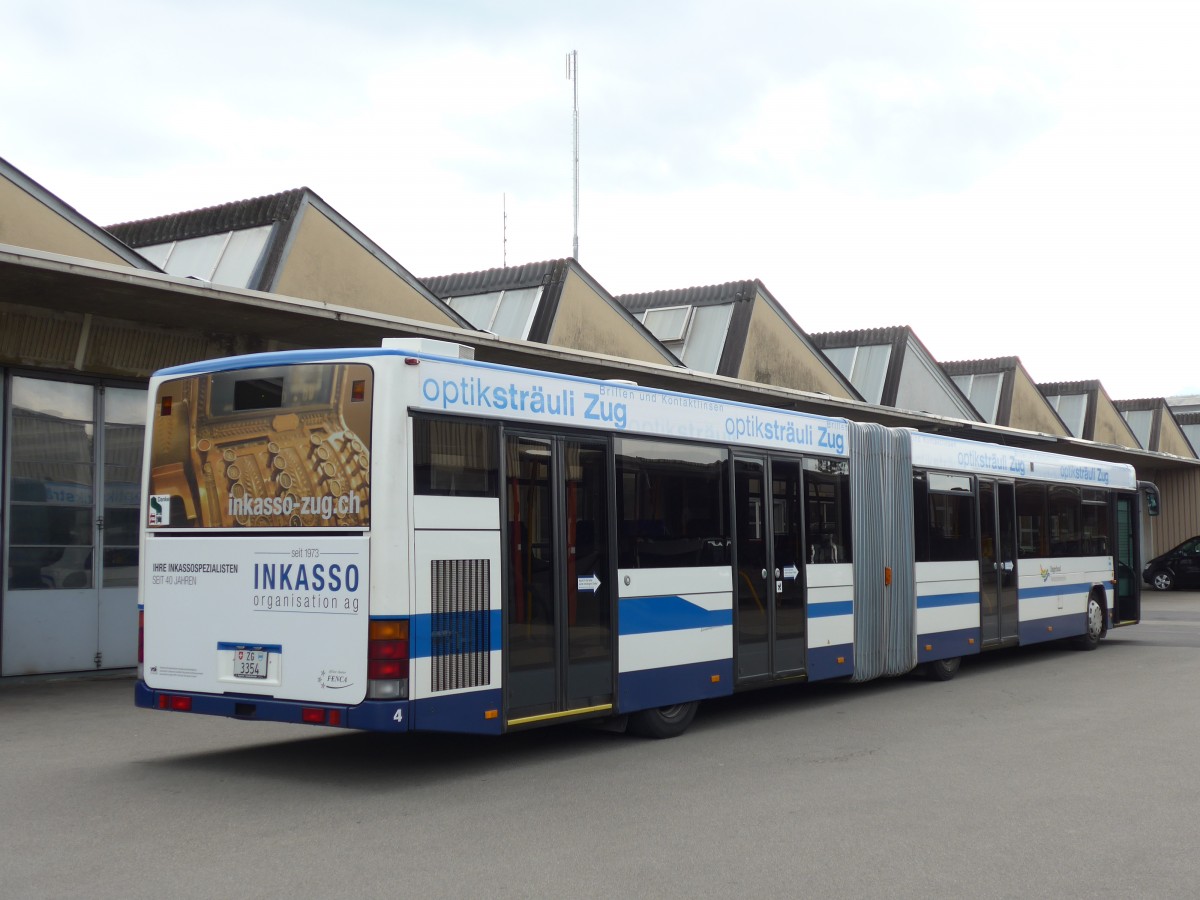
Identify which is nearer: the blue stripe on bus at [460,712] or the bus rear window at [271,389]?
the blue stripe on bus at [460,712]

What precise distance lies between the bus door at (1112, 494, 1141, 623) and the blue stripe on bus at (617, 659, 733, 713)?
11677mm

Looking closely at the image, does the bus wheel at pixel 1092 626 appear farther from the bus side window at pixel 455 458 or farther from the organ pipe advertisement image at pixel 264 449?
the organ pipe advertisement image at pixel 264 449

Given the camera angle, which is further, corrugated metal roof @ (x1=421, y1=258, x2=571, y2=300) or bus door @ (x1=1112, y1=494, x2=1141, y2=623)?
corrugated metal roof @ (x1=421, y1=258, x2=571, y2=300)

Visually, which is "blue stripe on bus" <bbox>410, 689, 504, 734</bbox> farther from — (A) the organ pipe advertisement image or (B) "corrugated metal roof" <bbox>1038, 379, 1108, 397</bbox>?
(B) "corrugated metal roof" <bbox>1038, 379, 1108, 397</bbox>

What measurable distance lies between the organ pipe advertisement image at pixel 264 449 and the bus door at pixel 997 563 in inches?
393

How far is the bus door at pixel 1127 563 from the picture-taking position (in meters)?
20.5

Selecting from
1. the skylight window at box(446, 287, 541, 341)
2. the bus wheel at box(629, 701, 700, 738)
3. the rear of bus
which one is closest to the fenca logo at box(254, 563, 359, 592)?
the rear of bus

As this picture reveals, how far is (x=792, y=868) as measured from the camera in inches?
246

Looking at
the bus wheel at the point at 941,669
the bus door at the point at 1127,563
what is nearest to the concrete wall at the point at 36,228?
the bus wheel at the point at 941,669

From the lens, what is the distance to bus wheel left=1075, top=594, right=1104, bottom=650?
1923 centimetres

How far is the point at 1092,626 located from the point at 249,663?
1469 centimetres

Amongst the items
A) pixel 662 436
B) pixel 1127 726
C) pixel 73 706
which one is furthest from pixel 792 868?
pixel 73 706

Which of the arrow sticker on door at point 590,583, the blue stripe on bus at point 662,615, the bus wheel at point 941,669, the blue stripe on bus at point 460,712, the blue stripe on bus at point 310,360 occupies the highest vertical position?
the blue stripe on bus at point 310,360

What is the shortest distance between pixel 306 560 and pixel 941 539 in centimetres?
896
